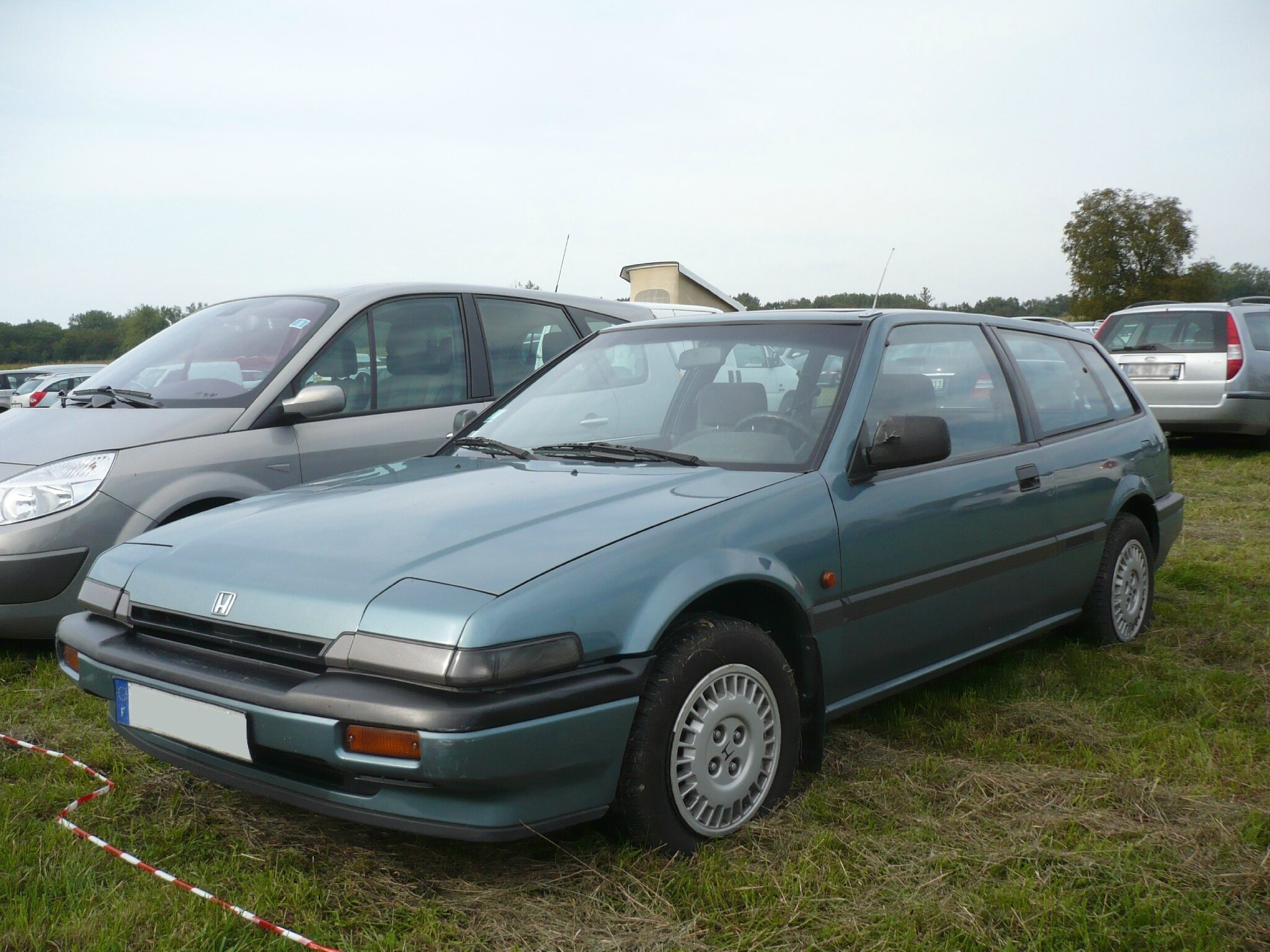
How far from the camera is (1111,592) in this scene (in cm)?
452

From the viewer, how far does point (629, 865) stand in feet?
8.59

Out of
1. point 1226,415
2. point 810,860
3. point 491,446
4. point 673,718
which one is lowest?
point 810,860

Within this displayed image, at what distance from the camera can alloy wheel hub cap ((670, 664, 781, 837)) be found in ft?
8.70

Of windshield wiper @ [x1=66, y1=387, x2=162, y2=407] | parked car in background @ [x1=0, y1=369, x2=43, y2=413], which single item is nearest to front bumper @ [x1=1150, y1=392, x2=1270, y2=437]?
windshield wiper @ [x1=66, y1=387, x2=162, y2=407]

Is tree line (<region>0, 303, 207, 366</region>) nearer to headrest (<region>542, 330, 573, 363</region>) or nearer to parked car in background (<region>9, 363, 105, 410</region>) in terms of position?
parked car in background (<region>9, 363, 105, 410</region>)

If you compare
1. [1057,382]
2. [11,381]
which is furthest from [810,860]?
[11,381]

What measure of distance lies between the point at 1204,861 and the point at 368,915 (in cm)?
203

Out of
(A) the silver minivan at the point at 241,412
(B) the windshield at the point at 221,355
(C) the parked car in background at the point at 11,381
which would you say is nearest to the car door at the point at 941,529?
(A) the silver minivan at the point at 241,412

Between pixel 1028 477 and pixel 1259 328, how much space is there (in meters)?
9.32

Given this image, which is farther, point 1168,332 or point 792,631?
point 1168,332

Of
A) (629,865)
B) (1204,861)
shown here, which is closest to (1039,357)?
(1204,861)

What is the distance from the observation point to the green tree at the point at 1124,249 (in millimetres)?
55469

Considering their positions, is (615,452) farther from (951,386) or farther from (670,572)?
(951,386)

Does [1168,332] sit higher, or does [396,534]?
[1168,332]
